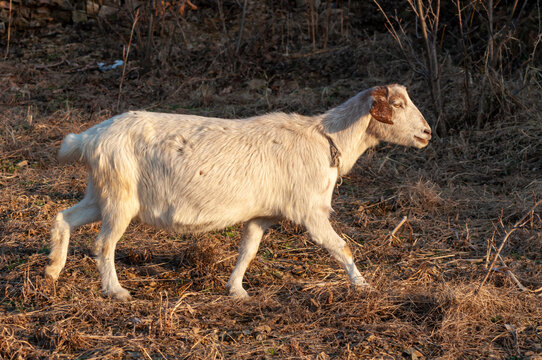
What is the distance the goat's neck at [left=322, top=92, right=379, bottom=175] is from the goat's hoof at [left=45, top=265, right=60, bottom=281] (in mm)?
2338

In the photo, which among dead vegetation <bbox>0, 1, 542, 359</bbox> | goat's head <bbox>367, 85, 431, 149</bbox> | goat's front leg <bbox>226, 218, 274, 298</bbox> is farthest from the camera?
goat's head <bbox>367, 85, 431, 149</bbox>

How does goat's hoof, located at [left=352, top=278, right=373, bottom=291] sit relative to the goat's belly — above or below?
below

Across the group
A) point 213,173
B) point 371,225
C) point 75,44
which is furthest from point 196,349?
point 75,44

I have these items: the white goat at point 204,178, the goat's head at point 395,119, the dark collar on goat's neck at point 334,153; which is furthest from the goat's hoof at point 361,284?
the goat's head at point 395,119

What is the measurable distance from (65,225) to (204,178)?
111cm

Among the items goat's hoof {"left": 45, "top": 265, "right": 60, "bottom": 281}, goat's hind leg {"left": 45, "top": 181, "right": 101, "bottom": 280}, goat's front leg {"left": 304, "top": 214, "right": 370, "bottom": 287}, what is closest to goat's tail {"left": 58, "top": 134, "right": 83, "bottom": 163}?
goat's hind leg {"left": 45, "top": 181, "right": 101, "bottom": 280}

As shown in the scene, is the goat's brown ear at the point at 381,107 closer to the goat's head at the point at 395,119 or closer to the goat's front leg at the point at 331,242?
the goat's head at the point at 395,119

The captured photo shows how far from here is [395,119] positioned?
5348 millimetres

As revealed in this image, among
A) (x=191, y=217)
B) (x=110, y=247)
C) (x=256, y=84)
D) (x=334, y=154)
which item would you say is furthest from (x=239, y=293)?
(x=256, y=84)

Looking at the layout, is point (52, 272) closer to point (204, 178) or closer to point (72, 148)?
point (72, 148)

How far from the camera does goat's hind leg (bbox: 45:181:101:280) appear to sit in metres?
4.85

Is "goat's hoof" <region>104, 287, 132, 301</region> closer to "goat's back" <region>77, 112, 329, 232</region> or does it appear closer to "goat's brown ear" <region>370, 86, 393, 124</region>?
"goat's back" <region>77, 112, 329, 232</region>

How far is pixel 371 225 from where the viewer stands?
671 centimetres

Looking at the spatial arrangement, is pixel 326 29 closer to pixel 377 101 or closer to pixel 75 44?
pixel 75 44
